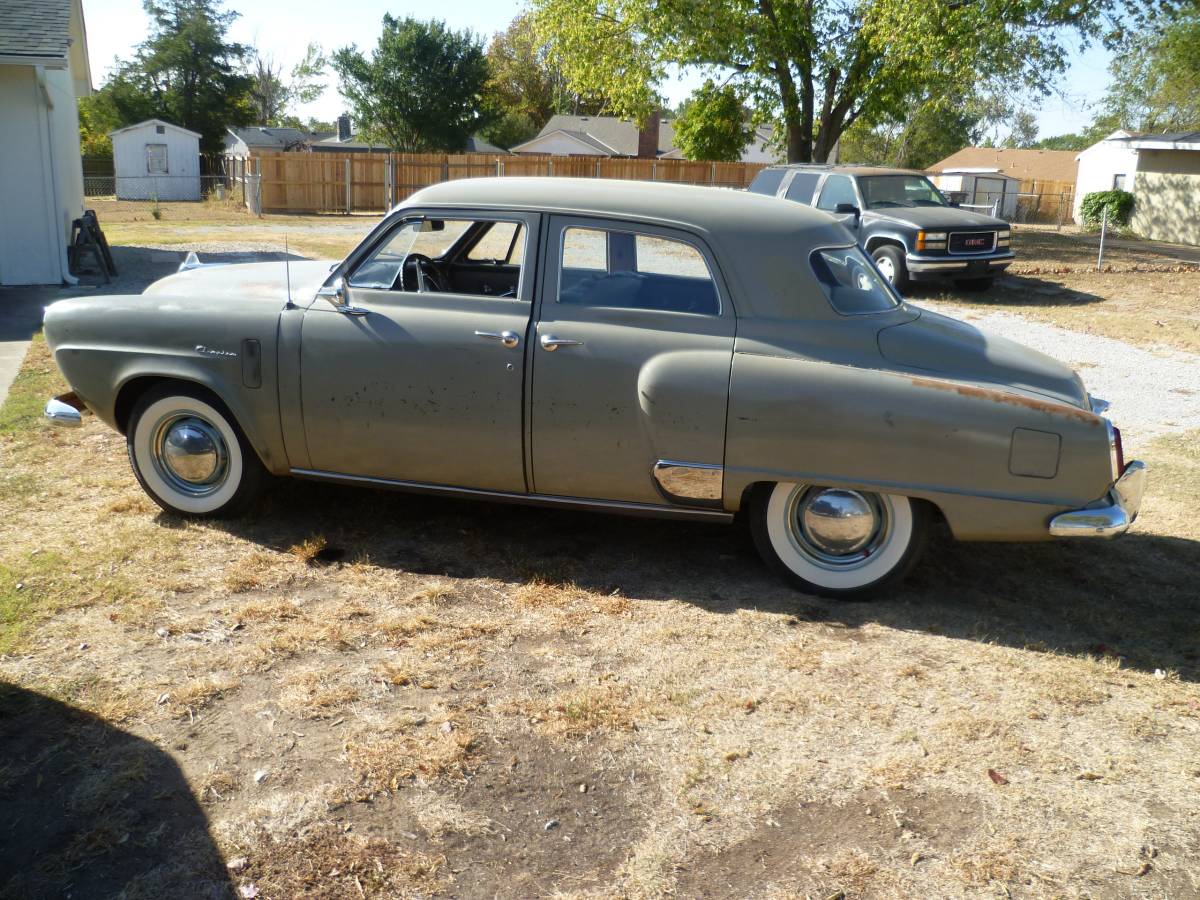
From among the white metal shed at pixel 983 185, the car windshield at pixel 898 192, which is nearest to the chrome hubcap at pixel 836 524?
the car windshield at pixel 898 192

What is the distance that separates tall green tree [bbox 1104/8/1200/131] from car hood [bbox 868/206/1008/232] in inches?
1366

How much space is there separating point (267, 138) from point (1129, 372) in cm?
5225

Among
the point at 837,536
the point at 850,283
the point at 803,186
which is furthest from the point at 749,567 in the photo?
the point at 803,186

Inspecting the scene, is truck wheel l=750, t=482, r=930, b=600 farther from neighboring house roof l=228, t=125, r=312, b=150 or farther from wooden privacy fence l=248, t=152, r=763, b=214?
neighboring house roof l=228, t=125, r=312, b=150

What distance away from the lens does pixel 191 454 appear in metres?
5.38

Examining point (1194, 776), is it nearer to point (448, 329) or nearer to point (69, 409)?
point (448, 329)

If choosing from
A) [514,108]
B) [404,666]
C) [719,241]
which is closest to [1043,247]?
[719,241]

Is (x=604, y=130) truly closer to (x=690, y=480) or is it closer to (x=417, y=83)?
(x=417, y=83)

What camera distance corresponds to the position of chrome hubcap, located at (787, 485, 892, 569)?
4.70 meters

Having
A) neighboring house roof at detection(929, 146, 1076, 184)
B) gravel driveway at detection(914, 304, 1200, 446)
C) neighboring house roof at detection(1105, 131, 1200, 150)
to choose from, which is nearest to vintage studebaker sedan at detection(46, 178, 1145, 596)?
gravel driveway at detection(914, 304, 1200, 446)

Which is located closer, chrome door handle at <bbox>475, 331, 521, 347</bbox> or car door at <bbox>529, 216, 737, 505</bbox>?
car door at <bbox>529, 216, 737, 505</bbox>

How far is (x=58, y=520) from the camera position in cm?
553

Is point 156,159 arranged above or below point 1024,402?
above

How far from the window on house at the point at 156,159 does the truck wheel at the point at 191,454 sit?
47.5m
